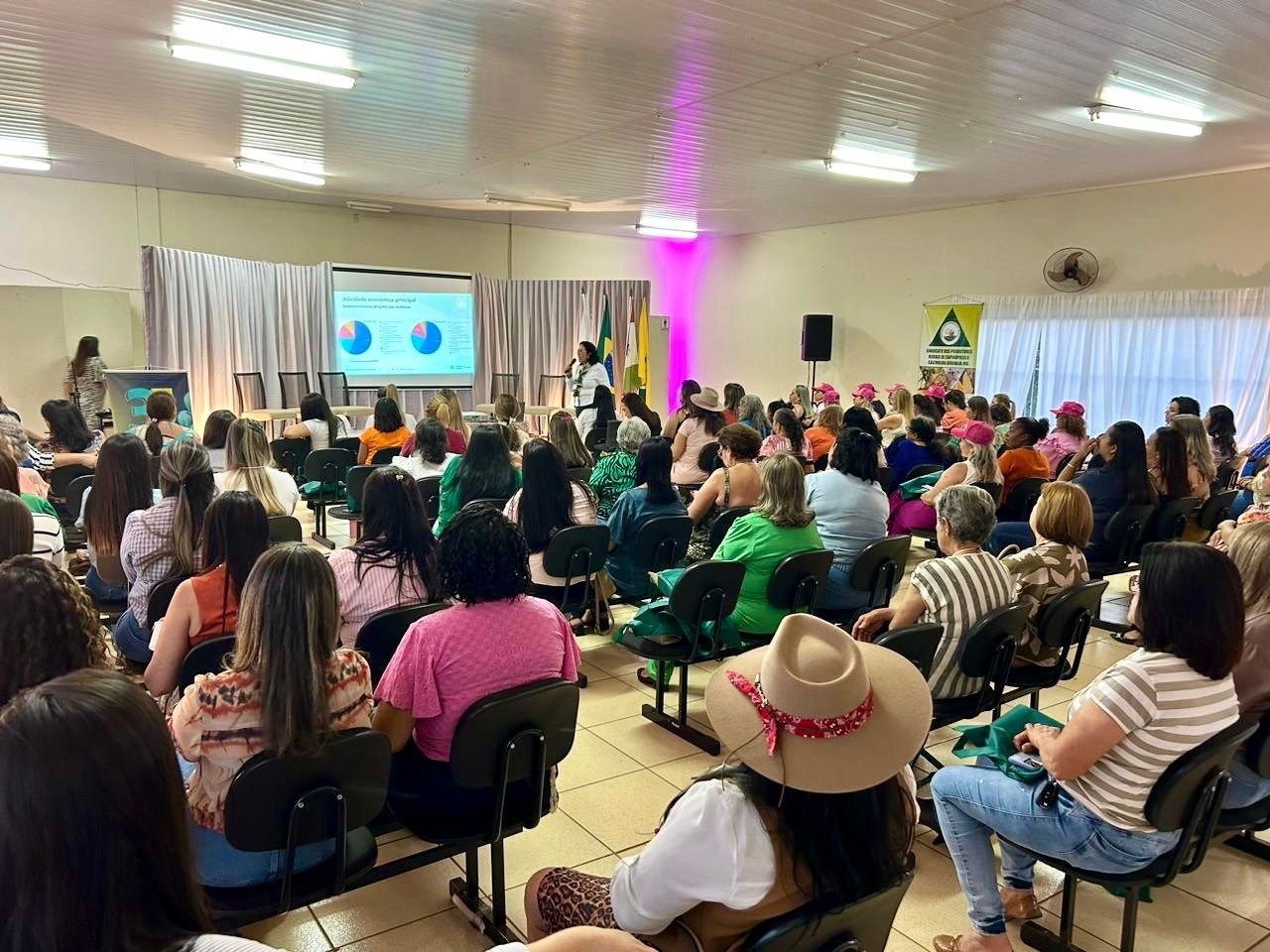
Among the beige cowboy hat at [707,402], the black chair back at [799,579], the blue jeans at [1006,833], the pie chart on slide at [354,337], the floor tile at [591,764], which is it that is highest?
the pie chart on slide at [354,337]

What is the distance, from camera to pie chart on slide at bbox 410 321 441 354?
39.7 feet

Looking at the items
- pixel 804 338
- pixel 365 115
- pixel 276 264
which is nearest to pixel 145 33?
pixel 365 115

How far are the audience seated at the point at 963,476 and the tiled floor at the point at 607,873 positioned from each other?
2760mm

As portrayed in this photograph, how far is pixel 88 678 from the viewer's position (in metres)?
1.01

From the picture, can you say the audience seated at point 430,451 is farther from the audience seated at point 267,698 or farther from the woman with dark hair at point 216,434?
the audience seated at point 267,698

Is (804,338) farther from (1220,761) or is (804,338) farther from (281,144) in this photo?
(1220,761)

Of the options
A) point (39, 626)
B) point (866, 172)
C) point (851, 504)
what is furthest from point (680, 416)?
point (39, 626)

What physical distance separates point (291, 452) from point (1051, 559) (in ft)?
20.2

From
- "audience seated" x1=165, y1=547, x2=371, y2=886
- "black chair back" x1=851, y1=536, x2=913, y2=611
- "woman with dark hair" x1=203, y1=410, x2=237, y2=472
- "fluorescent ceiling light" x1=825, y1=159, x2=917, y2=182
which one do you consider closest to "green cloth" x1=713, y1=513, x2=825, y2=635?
"black chair back" x1=851, y1=536, x2=913, y2=611

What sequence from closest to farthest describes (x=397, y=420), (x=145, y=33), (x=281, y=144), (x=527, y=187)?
(x=145, y=33), (x=397, y=420), (x=281, y=144), (x=527, y=187)

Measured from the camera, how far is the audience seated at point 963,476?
214 inches

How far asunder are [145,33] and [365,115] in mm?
1845

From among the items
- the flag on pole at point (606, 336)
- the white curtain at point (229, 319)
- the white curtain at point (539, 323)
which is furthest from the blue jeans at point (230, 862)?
the flag on pole at point (606, 336)

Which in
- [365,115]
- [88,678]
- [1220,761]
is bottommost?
[1220,761]
